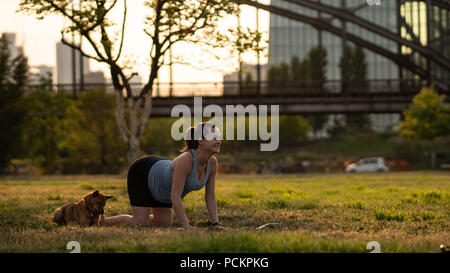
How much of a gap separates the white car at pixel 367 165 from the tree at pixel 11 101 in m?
25.3

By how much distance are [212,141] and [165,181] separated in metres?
0.86

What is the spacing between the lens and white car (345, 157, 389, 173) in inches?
1800

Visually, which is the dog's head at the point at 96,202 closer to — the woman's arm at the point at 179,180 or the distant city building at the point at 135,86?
the woman's arm at the point at 179,180

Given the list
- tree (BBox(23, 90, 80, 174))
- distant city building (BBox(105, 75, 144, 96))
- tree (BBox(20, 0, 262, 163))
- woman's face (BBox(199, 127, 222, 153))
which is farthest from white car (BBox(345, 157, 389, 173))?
woman's face (BBox(199, 127, 222, 153))

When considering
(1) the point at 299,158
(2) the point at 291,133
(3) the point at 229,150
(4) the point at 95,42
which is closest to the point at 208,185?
(4) the point at 95,42

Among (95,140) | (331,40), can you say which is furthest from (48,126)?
(331,40)

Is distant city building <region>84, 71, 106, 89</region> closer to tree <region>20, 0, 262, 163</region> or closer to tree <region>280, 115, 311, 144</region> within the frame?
tree <region>280, 115, 311, 144</region>

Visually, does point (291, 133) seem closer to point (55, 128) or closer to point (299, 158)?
point (299, 158)

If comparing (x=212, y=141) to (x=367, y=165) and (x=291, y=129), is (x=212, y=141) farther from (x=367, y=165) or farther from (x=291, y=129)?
(x=291, y=129)

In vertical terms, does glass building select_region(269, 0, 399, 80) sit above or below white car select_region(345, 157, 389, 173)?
above

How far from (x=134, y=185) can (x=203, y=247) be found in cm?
289

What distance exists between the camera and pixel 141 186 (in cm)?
757

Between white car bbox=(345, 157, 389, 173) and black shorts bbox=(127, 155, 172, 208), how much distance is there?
39.7 metres
